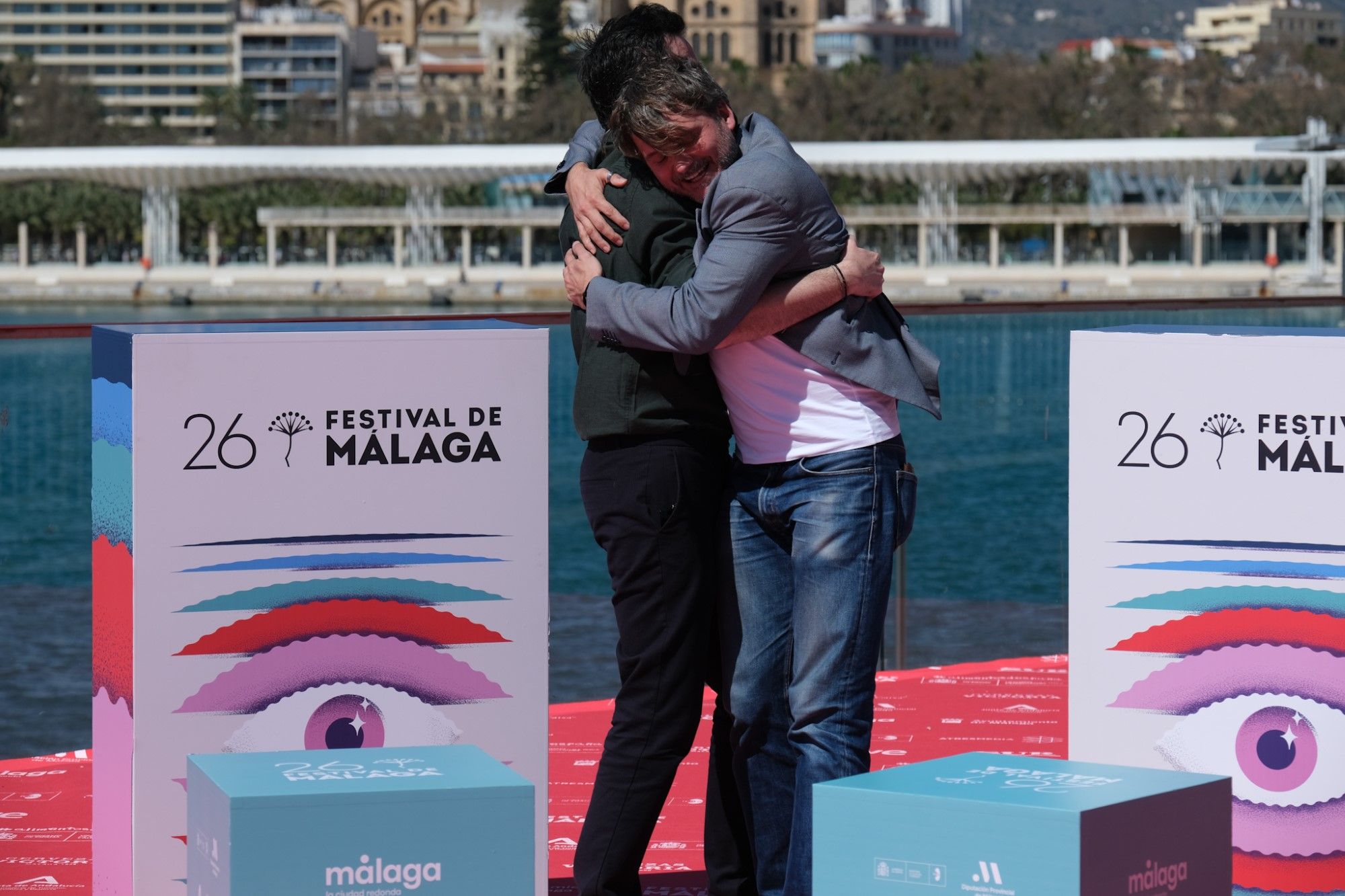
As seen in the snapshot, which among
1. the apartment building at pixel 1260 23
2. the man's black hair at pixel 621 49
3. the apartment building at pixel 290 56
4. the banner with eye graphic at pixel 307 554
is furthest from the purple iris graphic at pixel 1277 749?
the apartment building at pixel 1260 23

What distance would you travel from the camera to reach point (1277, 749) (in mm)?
2334

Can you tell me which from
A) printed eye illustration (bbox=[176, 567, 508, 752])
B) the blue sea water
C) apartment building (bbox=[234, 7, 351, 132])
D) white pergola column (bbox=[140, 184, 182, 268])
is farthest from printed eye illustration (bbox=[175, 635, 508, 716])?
apartment building (bbox=[234, 7, 351, 132])

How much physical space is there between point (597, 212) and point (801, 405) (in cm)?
34

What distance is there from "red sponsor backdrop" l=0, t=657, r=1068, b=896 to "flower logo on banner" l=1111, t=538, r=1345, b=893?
2.32 feet

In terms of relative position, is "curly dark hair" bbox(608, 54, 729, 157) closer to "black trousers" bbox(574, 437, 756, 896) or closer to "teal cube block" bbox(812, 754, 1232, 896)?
"black trousers" bbox(574, 437, 756, 896)

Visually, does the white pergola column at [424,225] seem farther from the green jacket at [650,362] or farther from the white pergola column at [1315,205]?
the green jacket at [650,362]

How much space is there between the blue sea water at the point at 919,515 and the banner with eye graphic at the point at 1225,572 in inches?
57.0

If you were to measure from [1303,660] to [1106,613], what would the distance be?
236 millimetres

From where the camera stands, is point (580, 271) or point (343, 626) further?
point (580, 271)

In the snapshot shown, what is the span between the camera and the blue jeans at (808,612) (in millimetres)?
2203

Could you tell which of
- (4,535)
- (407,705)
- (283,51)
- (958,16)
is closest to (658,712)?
(407,705)

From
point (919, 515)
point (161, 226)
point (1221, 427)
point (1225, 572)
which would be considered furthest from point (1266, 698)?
point (161, 226)

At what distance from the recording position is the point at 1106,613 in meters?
2.39

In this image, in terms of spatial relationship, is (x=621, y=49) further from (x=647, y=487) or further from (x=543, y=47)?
(x=543, y=47)
